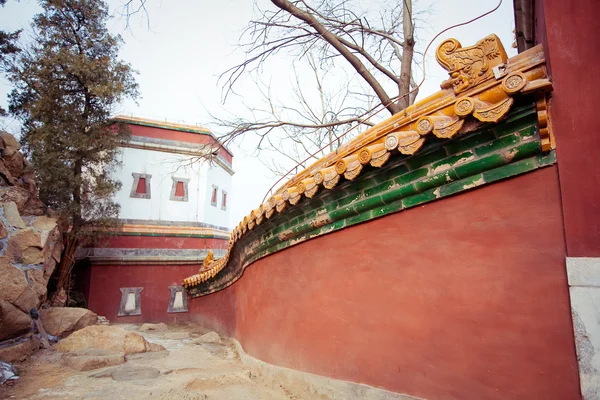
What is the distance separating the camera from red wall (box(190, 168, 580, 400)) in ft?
5.89

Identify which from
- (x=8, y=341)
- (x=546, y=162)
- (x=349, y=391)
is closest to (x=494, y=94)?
(x=546, y=162)

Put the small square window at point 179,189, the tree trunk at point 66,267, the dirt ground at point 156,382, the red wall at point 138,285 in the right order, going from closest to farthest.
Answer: the dirt ground at point 156,382 < the tree trunk at point 66,267 < the red wall at point 138,285 < the small square window at point 179,189

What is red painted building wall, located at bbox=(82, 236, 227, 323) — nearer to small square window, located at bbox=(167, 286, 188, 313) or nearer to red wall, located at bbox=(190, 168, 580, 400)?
small square window, located at bbox=(167, 286, 188, 313)

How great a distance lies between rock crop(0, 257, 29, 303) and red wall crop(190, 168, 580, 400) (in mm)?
4175

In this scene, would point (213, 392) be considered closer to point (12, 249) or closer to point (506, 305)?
point (506, 305)

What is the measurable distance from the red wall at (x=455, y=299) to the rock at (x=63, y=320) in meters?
5.43

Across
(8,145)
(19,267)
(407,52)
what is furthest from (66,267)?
(407,52)

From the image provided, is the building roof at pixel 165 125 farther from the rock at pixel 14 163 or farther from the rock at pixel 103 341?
the rock at pixel 103 341

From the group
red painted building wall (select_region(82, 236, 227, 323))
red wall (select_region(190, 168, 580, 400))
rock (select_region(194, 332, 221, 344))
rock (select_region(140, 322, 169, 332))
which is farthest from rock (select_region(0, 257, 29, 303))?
red painted building wall (select_region(82, 236, 227, 323))

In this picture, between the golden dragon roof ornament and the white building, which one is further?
the white building

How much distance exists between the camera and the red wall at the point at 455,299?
5.89 feet

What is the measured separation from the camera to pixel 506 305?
191 cm

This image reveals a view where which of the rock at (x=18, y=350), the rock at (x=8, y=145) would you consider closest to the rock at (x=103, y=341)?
the rock at (x=18, y=350)

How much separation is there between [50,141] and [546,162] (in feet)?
38.1
